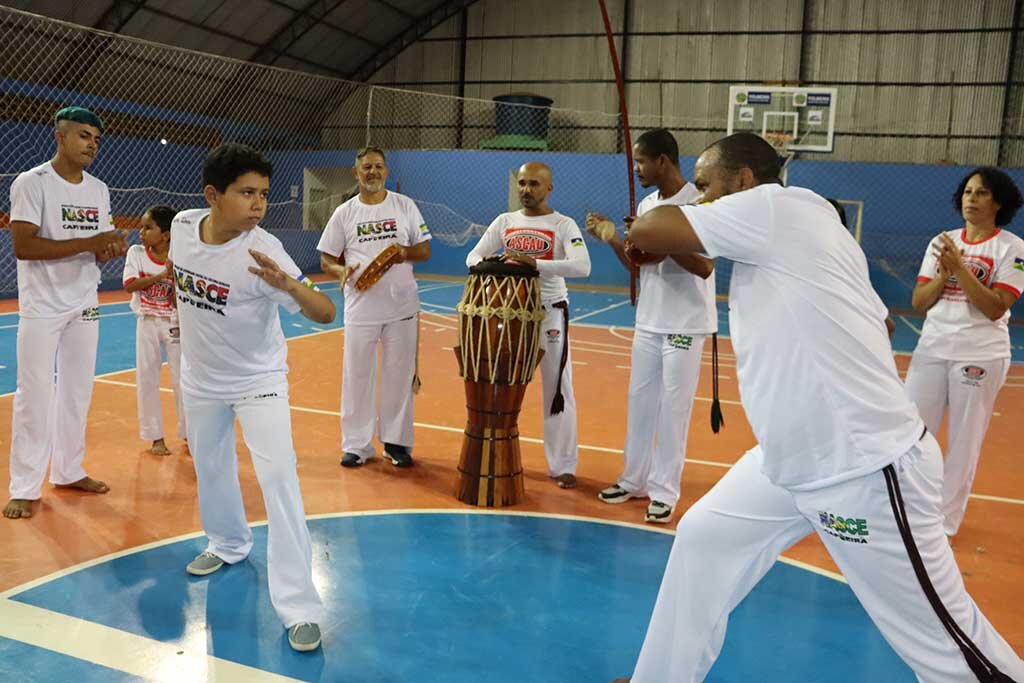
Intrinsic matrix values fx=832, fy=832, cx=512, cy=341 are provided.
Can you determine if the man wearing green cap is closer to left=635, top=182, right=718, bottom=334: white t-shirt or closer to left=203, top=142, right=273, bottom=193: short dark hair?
left=203, top=142, right=273, bottom=193: short dark hair

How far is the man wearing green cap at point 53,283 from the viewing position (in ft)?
14.9

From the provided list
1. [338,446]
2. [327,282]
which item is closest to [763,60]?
[327,282]

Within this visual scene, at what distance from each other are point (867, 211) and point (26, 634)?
65.9 ft

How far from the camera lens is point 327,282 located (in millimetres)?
19703

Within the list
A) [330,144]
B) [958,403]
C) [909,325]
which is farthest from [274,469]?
[330,144]

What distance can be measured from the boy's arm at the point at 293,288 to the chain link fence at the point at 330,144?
14.4 metres

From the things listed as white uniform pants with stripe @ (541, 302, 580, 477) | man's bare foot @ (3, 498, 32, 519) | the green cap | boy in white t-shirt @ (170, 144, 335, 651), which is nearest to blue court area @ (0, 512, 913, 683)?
boy in white t-shirt @ (170, 144, 335, 651)

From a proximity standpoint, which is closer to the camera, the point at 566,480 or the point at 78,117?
the point at 78,117

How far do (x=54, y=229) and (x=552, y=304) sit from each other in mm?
3035

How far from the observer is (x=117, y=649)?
327cm

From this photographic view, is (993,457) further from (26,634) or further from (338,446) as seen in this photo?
(26,634)

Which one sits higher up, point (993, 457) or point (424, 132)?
point (424, 132)

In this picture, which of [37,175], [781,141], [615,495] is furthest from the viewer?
[781,141]

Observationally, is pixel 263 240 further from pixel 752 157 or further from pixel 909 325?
pixel 909 325
